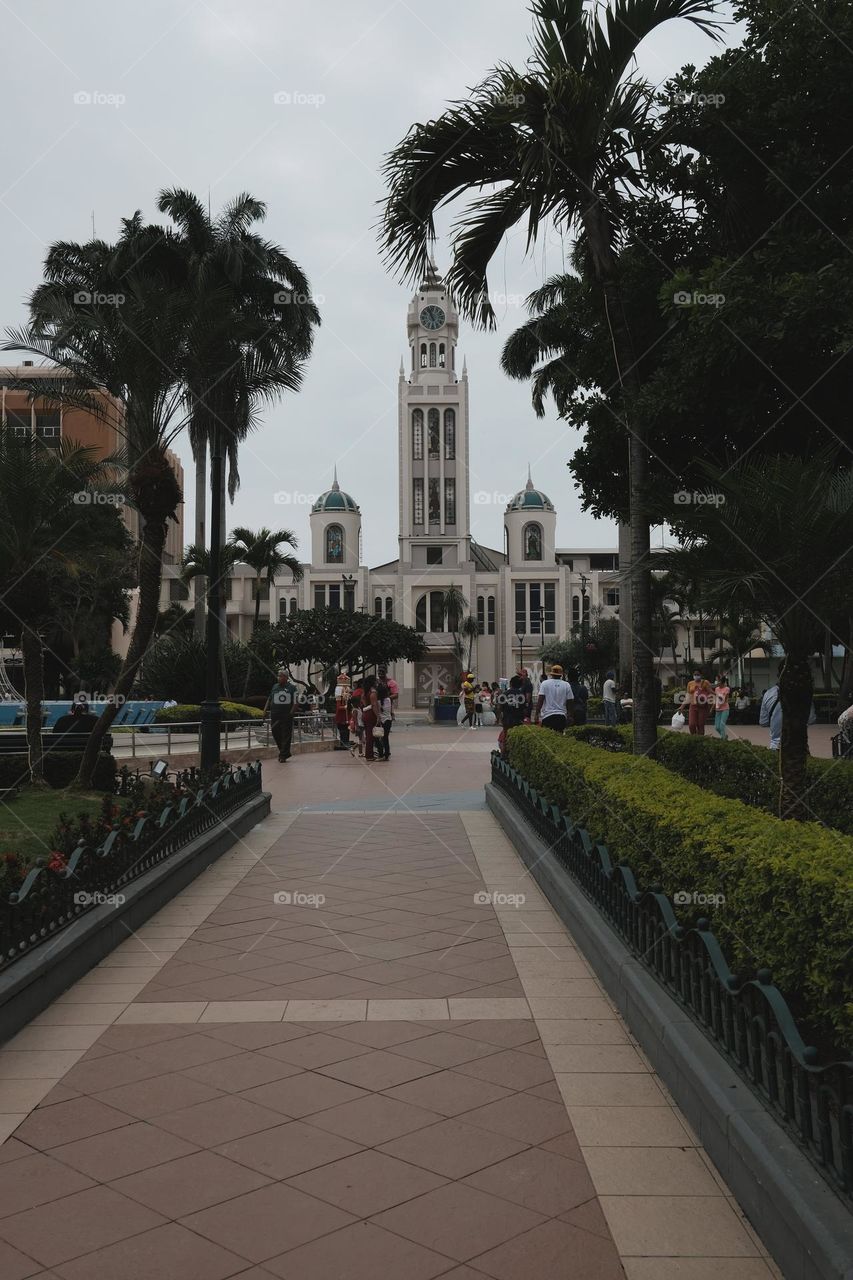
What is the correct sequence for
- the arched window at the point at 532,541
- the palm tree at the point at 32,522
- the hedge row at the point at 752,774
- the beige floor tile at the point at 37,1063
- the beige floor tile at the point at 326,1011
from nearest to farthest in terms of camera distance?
the beige floor tile at the point at 37,1063 < the beige floor tile at the point at 326,1011 < the hedge row at the point at 752,774 < the palm tree at the point at 32,522 < the arched window at the point at 532,541

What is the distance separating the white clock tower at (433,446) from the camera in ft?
246

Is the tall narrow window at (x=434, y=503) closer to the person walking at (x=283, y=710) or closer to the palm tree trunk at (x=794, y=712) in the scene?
the person walking at (x=283, y=710)

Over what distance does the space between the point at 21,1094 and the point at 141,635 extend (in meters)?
9.44

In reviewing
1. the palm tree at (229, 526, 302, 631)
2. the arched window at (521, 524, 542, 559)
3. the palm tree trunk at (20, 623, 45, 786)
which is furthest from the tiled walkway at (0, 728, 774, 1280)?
the arched window at (521, 524, 542, 559)

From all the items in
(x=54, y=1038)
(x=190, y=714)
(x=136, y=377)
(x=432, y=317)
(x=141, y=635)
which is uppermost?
(x=432, y=317)

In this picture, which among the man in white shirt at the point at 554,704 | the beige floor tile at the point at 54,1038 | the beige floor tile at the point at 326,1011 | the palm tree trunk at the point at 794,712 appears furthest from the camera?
the man in white shirt at the point at 554,704

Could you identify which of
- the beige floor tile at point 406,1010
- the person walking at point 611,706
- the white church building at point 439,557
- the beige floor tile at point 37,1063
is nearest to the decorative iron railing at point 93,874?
the beige floor tile at point 37,1063

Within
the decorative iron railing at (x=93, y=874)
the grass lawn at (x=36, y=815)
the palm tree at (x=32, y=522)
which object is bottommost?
the grass lawn at (x=36, y=815)

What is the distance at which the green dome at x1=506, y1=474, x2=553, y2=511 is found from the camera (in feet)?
260

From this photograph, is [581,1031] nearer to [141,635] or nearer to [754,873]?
[754,873]

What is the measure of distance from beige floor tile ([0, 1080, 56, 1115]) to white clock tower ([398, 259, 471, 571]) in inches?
2836

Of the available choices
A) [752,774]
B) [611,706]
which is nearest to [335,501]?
[611,706]

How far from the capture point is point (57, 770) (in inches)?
577

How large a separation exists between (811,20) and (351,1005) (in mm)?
8784
